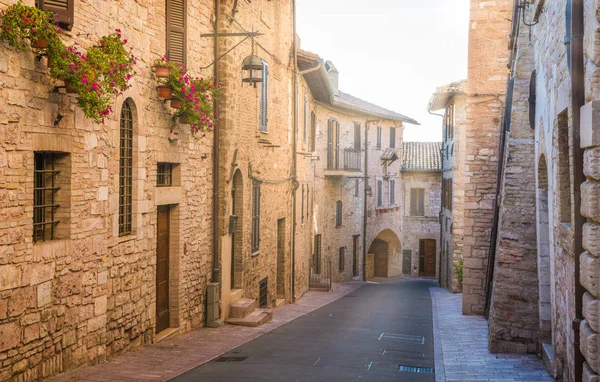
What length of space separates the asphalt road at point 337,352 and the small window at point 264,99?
463 cm

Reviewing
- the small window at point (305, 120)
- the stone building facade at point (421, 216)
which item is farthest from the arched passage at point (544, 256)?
the stone building facade at point (421, 216)

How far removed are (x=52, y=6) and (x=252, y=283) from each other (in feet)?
30.0

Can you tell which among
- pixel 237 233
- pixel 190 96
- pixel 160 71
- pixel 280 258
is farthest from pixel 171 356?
pixel 280 258

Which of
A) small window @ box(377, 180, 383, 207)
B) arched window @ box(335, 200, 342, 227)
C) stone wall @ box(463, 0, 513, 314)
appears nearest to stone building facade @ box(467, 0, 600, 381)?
stone wall @ box(463, 0, 513, 314)

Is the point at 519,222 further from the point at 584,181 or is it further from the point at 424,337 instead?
the point at 584,181

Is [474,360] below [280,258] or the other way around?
below

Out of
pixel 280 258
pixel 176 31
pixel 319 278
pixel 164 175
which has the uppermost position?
pixel 176 31

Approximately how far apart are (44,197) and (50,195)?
111 mm

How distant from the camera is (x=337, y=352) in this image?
1052cm

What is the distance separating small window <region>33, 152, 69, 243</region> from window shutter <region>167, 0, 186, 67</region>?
3.60 metres

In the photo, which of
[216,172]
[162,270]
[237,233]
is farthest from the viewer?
[237,233]

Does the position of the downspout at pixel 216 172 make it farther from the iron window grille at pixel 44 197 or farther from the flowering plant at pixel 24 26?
the flowering plant at pixel 24 26

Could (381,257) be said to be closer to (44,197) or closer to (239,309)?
(239,309)

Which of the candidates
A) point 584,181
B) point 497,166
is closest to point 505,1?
point 497,166
